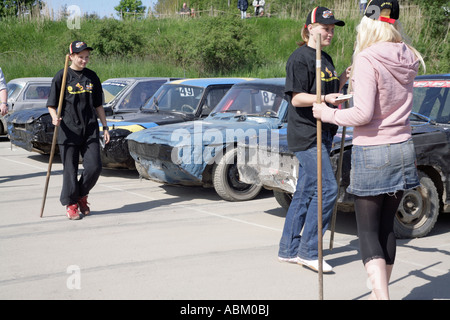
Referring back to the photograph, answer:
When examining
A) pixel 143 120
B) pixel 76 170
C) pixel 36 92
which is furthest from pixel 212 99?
pixel 36 92

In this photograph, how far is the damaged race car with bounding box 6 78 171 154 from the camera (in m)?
11.2

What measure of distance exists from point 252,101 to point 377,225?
4846mm

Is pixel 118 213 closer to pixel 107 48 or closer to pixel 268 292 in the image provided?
pixel 268 292

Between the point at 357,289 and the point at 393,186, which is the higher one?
the point at 393,186

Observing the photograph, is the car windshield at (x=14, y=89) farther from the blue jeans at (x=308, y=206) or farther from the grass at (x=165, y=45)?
the blue jeans at (x=308, y=206)

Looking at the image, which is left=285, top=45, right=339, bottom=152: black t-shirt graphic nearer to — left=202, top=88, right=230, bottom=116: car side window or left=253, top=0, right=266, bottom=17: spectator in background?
left=202, top=88, right=230, bottom=116: car side window

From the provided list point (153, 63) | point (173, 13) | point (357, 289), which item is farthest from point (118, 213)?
point (173, 13)

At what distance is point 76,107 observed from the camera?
23.5ft

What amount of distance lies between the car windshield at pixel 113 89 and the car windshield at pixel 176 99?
2.28 metres

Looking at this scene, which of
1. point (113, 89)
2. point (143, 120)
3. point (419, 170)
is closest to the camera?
point (419, 170)

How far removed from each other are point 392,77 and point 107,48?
23675 millimetres

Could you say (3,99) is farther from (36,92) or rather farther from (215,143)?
(36,92)

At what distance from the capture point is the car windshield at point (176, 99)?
10109mm
